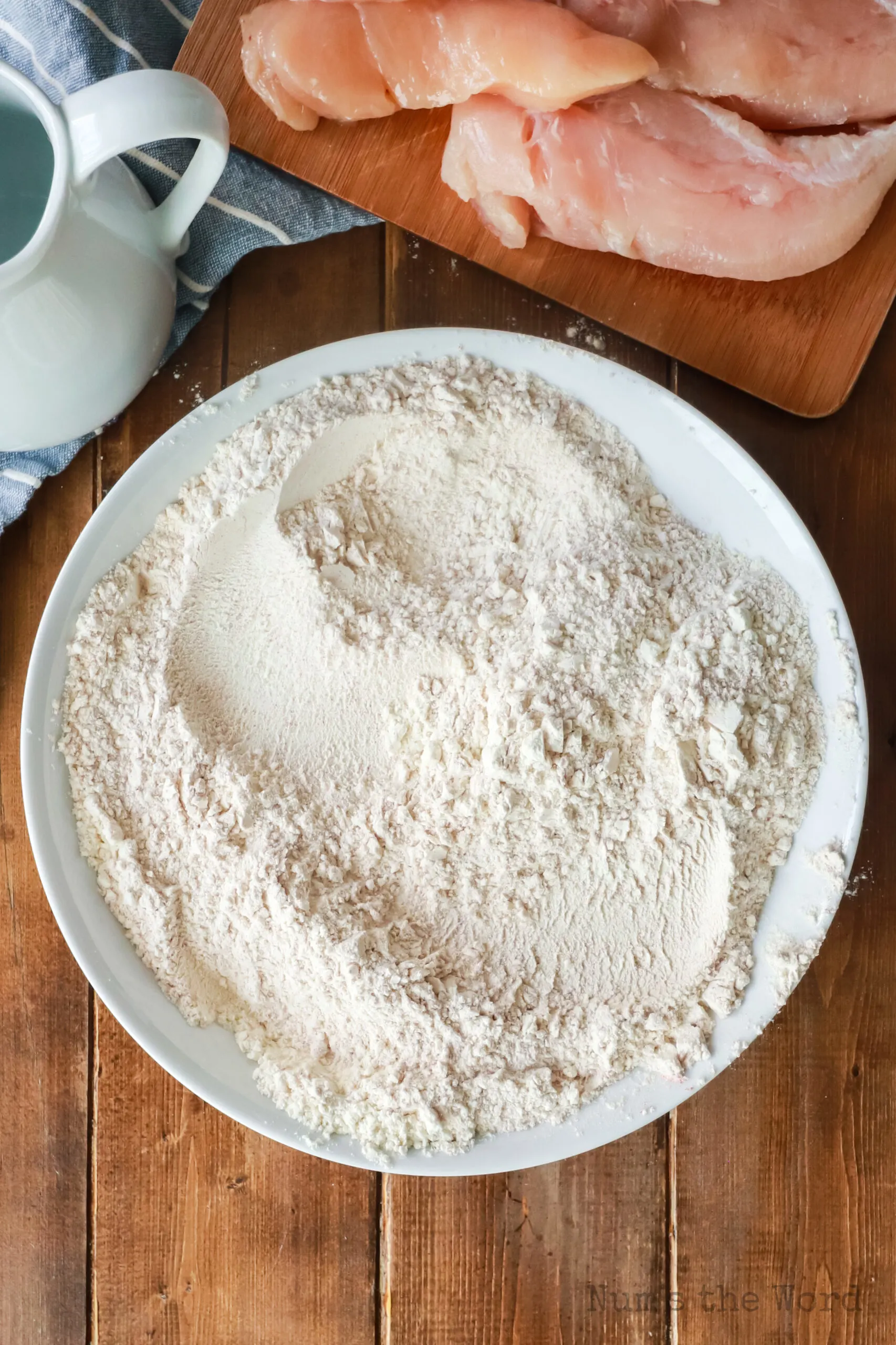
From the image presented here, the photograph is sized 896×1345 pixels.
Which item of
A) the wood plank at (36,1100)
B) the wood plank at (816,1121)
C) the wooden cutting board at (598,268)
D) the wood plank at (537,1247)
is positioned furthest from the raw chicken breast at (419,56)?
the wood plank at (36,1100)

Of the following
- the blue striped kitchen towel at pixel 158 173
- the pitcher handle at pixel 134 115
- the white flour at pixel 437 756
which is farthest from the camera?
the blue striped kitchen towel at pixel 158 173

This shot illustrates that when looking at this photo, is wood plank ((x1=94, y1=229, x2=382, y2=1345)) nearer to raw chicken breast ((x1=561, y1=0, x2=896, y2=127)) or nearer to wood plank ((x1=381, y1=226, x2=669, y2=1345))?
wood plank ((x1=381, y1=226, x2=669, y2=1345))

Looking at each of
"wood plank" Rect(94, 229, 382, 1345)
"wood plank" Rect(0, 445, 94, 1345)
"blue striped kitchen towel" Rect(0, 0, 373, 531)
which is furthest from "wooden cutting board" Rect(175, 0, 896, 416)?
"wood plank" Rect(0, 445, 94, 1345)

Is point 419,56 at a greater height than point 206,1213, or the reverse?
point 419,56

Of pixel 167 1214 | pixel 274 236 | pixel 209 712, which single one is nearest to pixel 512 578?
pixel 209 712

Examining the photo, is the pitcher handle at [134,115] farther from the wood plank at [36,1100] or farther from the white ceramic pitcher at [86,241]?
the wood plank at [36,1100]

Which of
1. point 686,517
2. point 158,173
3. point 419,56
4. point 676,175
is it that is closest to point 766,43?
point 676,175

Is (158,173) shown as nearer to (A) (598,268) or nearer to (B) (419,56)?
(B) (419,56)
